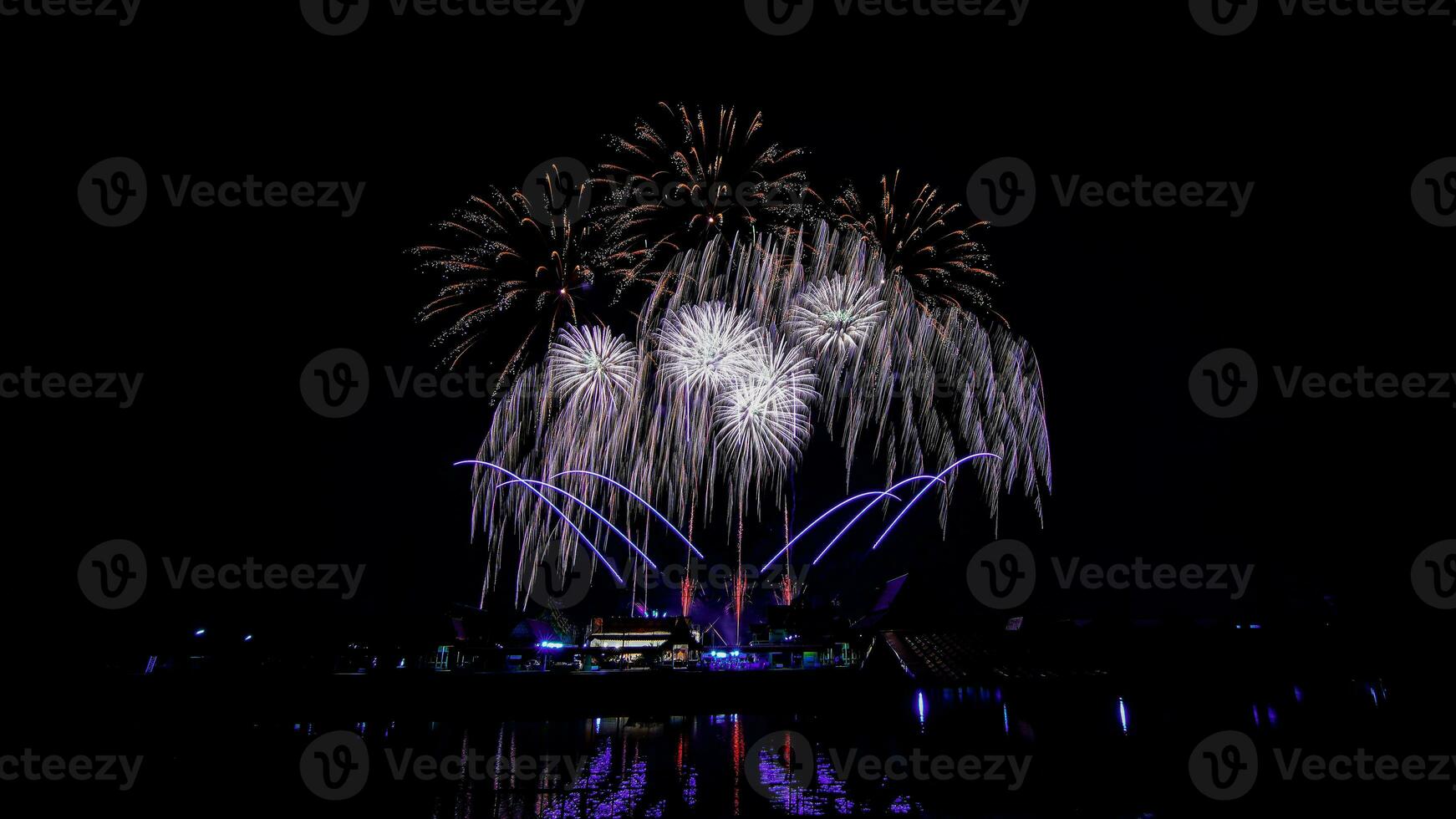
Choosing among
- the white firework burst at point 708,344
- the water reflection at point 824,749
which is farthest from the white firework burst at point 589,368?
the water reflection at point 824,749

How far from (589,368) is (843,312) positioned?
11.9 meters

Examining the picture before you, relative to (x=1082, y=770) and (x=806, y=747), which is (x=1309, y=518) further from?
(x=806, y=747)

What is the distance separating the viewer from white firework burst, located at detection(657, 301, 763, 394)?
106 feet

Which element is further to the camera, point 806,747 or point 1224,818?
point 806,747

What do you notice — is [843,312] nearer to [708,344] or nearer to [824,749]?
[708,344]

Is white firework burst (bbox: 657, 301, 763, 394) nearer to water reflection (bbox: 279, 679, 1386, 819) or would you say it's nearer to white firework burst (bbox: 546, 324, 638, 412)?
white firework burst (bbox: 546, 324, 638, 412)

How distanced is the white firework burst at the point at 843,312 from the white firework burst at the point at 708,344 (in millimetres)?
2878

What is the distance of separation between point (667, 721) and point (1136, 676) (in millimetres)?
17626

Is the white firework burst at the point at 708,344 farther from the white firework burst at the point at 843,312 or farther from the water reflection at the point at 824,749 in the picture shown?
the water reflection at the point at 824,749

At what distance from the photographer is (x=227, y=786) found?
1855 cm

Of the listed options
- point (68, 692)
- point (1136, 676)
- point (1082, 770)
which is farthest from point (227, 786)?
point (1136, 676)

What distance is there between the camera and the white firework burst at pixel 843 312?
104ft

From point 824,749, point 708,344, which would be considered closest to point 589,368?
point 708,344

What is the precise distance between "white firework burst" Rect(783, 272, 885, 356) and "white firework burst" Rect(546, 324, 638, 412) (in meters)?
8.71
